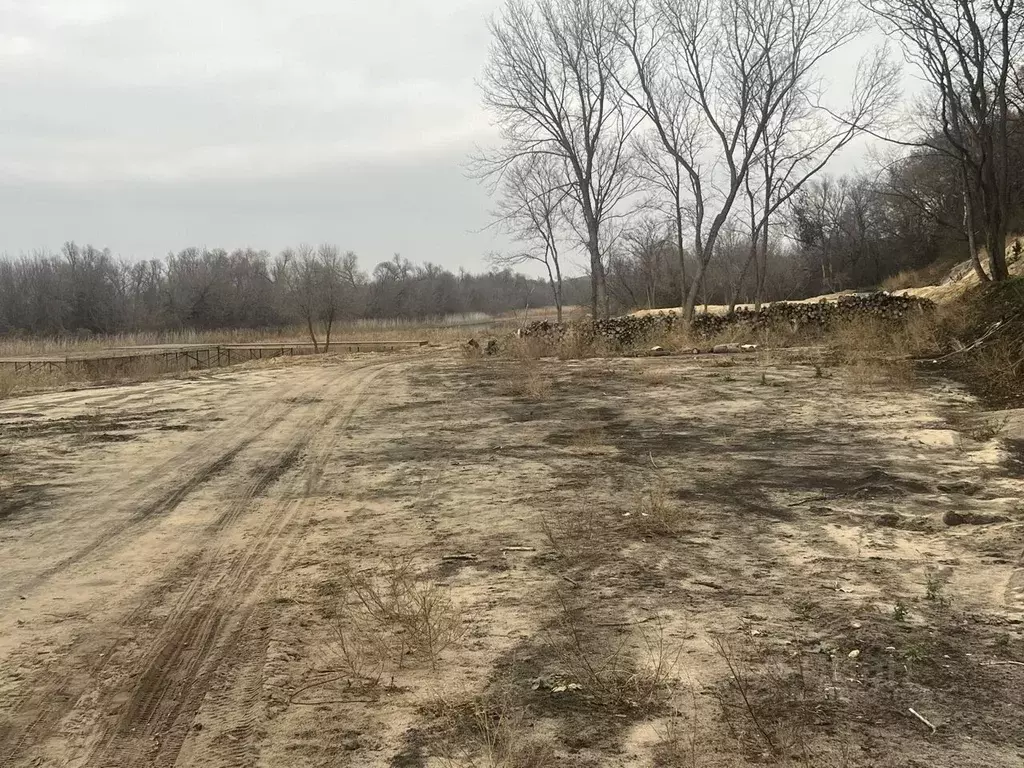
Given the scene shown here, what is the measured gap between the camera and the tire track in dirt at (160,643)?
300cm

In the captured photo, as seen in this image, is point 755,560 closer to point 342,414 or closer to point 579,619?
point 579,619

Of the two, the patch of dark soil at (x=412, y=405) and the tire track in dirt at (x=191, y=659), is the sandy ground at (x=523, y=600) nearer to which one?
the tire track in dirt at (x=191, y=659)

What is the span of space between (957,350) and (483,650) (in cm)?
1359

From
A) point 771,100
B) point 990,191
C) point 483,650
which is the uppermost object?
point 771,100

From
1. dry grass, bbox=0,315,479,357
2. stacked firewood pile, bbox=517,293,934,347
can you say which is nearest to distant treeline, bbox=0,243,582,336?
dry grass, bbox=0,315,479,357

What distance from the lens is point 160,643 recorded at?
11.9ft

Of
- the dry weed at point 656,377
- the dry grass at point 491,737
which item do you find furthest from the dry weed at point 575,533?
the dry weed at point 656,377

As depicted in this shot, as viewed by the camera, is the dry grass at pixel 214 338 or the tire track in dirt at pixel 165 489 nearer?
the tire track in dirt at pixel 165 489

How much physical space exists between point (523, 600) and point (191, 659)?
172 centimetres

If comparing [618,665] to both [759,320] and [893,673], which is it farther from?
[759,320]

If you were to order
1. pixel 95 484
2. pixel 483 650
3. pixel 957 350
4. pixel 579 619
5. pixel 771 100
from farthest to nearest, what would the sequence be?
pixel 771 100 → pixel 957 350 → pixel 95 484 → pixel 579 619 → pixel 483 650

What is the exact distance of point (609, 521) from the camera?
534 centimetres

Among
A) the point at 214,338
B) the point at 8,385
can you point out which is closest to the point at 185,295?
the point at 214,338

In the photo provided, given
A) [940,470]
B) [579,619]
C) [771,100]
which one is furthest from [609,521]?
[771,100]
